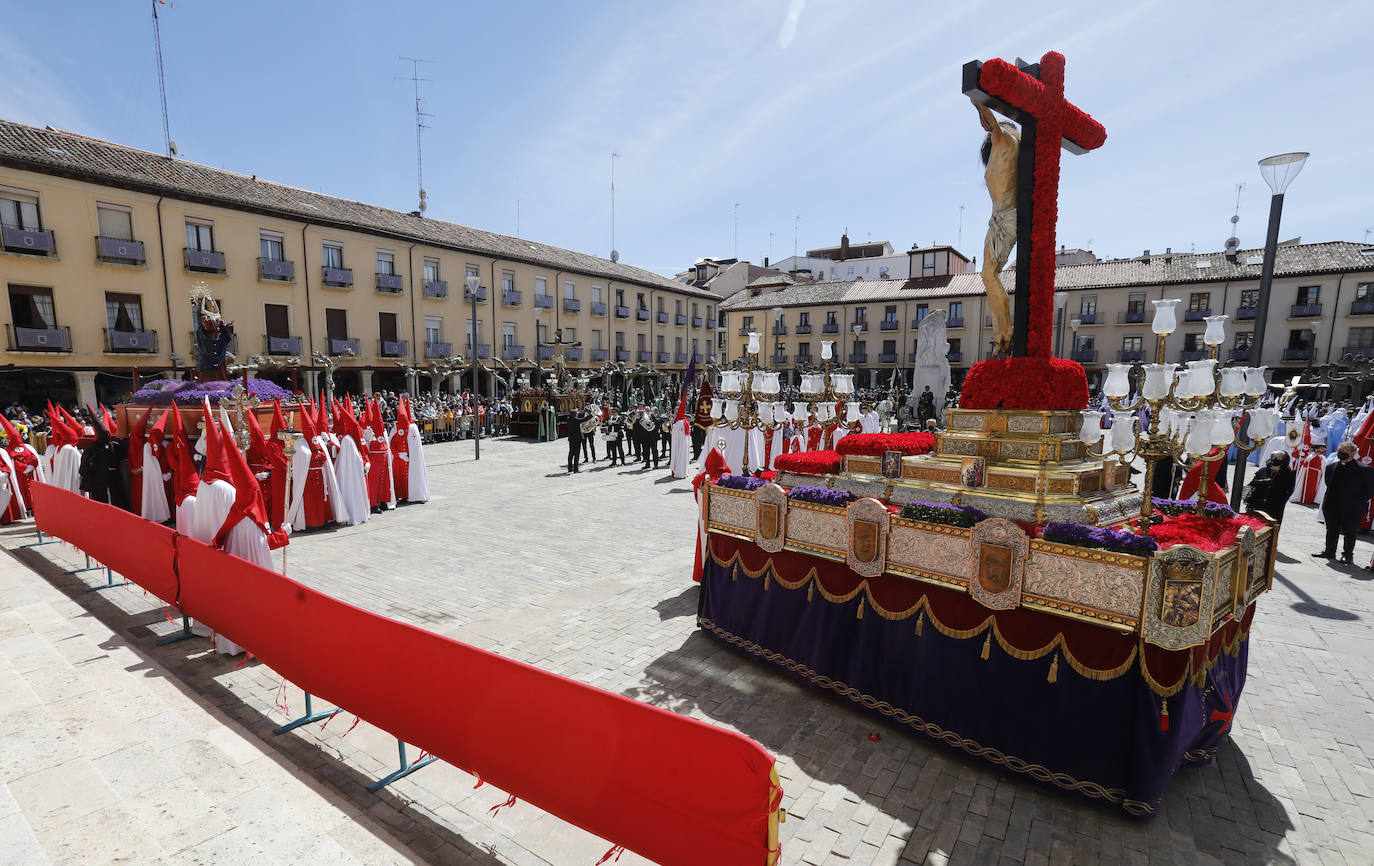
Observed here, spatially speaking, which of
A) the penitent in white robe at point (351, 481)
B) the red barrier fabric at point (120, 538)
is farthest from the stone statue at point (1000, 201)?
the penitent in white robe at point (351, 481)

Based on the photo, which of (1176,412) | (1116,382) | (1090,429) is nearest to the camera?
(1116,382)

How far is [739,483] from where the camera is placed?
6.19m

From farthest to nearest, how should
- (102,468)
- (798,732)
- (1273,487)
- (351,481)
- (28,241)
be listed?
(28,241) < (351,481) < (102,468) < (1273,487) < (798,732)

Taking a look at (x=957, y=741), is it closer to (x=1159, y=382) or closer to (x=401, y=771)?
(x=1159, y=382)

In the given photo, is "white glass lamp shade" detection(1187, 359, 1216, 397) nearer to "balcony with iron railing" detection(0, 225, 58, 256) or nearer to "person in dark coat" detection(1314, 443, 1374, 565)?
"person in dark coat" detection(1314, 443, 1374, 565)

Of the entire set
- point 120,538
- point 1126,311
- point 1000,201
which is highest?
point 1126,311

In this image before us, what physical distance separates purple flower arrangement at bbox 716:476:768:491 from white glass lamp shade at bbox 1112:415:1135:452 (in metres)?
2.95

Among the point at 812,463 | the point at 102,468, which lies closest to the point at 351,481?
the point at 102,468

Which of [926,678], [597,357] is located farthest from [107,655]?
[597,357]

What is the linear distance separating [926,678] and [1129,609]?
1500mm

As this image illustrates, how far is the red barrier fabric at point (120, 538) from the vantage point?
6195mm

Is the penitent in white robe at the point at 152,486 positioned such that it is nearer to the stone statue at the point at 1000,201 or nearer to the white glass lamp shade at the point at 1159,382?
the stone statue at the point at 1000,201

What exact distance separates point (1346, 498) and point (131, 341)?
3390 centimetres

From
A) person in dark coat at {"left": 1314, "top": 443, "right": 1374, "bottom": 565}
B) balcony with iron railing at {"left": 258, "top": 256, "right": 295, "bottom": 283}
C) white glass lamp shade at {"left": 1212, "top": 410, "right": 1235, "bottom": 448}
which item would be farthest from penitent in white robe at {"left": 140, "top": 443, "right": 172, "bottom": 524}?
balcony with iron railing at {"left": 258, "top": 256, "right": 295, "bottom": 283}
